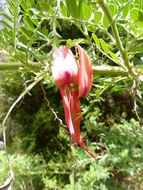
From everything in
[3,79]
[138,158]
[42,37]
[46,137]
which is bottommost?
[46,137]

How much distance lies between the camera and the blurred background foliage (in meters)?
0.31

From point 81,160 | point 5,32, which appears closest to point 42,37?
point 5,32

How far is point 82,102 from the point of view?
71.3 inches

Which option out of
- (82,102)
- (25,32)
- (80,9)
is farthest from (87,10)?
(82,102)

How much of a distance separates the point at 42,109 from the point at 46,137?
29cm

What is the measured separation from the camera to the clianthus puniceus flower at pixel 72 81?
222mm

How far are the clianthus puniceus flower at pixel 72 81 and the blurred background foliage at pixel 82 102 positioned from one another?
0.03 m

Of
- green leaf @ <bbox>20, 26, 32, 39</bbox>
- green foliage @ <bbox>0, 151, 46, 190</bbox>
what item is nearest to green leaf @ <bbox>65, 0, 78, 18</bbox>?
green leaf @ <bbox>20, 26, 32, 39</bbox>

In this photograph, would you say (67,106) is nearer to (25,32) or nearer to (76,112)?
(76,112)

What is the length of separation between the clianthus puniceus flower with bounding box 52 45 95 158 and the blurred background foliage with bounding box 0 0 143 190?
1.4 inches

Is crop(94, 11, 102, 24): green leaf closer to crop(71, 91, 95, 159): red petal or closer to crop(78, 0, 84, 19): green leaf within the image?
crop(78, 0, 84, 19): green leaf

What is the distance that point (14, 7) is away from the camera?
0.95 feet

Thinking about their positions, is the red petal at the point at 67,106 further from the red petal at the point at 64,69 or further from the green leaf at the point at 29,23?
the green leaf at the point at 29,23

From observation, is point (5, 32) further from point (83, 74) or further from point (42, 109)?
point (42, 109)
